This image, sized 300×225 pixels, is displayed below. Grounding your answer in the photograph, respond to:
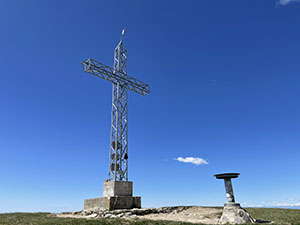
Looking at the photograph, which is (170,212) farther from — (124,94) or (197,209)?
(124,94)

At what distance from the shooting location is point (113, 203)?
1789cm

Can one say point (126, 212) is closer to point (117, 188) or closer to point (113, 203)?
point (113, 203)

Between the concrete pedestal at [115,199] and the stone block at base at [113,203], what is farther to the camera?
the concrete pedestal at [115,199]

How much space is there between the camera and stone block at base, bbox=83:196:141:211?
17.9 metres

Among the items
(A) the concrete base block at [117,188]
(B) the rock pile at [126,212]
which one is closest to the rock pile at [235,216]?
(B) the rock pile at [126,212]

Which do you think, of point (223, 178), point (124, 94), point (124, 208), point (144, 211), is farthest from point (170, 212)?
point (124, 94)

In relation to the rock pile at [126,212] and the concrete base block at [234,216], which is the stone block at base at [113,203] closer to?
the rock pile at [126,212]

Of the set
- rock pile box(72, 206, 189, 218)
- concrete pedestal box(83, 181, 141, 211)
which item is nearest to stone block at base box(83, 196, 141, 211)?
concrete pedestal box(83, 181, 141, 211)

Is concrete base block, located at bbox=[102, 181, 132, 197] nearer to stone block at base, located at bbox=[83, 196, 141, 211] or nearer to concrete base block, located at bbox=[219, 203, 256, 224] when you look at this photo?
stone block at base, located at bbox=[83, 196, 141, 211]

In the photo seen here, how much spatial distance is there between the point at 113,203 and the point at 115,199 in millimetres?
387

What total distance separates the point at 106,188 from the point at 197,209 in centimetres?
805

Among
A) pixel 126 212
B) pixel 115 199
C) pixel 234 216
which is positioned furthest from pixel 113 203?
pixel 234 216

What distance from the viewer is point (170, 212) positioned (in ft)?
Result: 59.3

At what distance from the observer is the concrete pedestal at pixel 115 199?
18.0 meters
